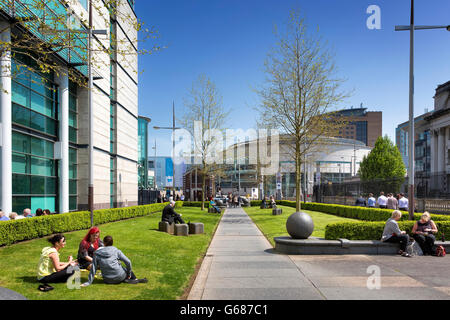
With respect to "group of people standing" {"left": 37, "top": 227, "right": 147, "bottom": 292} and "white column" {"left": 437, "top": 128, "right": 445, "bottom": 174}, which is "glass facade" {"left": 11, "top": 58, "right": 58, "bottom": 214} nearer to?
"group of people standing" {"left": 37, "top": 227, "right": 147, "bottom": 292}

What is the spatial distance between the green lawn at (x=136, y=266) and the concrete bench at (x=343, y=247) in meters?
3.05

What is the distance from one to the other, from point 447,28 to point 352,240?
350 inches

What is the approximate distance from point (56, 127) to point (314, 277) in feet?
67.7

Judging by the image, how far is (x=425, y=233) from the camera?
12.0 meters

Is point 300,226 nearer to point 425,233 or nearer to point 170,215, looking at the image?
point 425,233

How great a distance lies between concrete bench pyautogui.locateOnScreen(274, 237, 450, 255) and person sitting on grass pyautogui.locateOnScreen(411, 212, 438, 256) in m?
0.34

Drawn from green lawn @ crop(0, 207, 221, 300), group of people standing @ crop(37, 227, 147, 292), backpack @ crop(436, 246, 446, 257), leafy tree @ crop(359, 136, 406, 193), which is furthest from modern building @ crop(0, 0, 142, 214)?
leafy tree @ crop(359, 136, 406, 193)

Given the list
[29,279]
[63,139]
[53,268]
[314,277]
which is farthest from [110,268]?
[63,139]

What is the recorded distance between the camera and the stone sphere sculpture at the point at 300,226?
12.4 m

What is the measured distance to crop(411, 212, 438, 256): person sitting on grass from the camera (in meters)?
11.8

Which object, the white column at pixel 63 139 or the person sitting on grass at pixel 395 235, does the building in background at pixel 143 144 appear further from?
the person sitting on grass at pixel 395 235

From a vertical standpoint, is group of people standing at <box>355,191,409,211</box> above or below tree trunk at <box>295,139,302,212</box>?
below

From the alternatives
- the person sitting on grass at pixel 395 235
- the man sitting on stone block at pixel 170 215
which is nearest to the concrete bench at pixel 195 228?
the man sitting on stone block at pixel 170 215

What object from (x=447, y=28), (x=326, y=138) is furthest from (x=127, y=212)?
(x=447, y=28)
